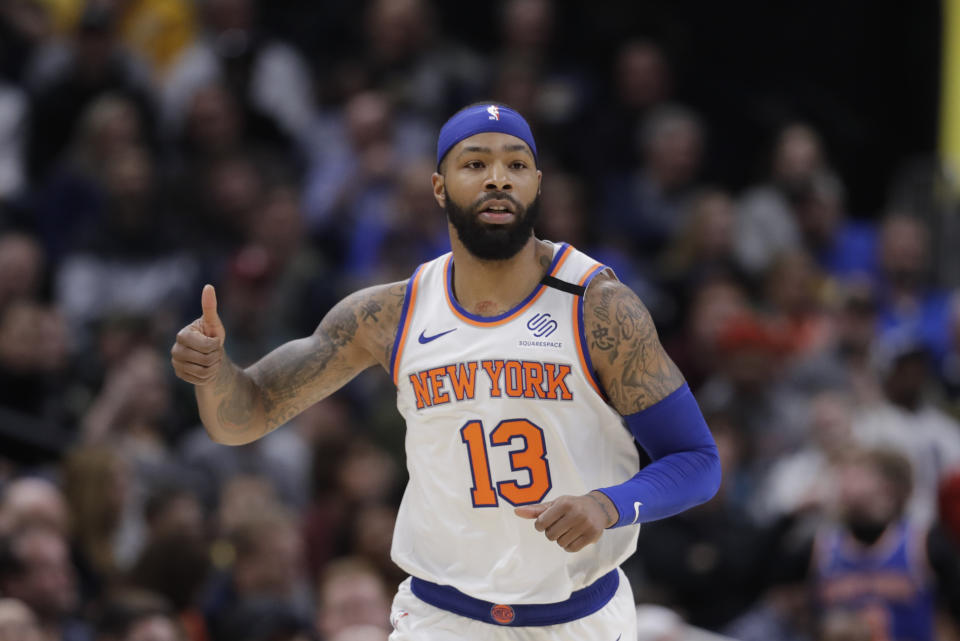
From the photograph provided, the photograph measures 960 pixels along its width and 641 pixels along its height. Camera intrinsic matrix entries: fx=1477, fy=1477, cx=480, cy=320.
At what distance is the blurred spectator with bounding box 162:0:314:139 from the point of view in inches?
447

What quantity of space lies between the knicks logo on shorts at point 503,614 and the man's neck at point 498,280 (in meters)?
1.02

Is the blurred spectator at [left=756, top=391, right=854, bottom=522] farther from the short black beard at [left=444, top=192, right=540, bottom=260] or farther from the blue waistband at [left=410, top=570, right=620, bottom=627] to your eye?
the short black beard at [left=444, top=192, right=540, bottom=260]

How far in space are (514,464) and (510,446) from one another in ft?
0.21

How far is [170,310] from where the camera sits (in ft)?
32.7

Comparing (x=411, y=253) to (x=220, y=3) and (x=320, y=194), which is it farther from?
(x=220, y=3)

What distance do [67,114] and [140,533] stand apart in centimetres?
384

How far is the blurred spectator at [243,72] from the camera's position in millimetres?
11359

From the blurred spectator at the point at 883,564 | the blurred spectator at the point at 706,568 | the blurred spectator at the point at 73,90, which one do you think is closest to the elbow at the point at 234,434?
the blurred spectator at the point at 706,568

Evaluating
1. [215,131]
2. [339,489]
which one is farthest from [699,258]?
[215,131]

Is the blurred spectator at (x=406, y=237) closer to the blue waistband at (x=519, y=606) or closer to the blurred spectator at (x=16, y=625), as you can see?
the blurred spectator at (x=16, y=625)

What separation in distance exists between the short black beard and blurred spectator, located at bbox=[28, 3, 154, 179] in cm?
615

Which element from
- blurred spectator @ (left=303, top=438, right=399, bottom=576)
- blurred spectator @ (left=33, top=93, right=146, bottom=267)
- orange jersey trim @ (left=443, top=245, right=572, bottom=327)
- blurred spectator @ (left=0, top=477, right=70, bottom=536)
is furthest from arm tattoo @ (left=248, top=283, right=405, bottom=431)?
blurred spectator @ (left=33, top=93, right=146, bottom=267)

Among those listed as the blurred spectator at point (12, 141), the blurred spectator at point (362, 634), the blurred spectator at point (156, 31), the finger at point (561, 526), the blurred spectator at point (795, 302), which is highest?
the blurred spectator at point (156, 31)

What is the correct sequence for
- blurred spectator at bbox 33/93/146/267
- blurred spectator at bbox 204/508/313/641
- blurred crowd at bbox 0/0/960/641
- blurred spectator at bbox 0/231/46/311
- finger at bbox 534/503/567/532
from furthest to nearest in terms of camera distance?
1. blurred spectator at bbox 33/93/146/267
2. blurred spectator at bbox 0/231/46/311
3. blurred crowd at bbox 0/0/960/641
4. blurred spectator at bbox 204/508/313/641
5. finger at bbox 534/503/567/532
